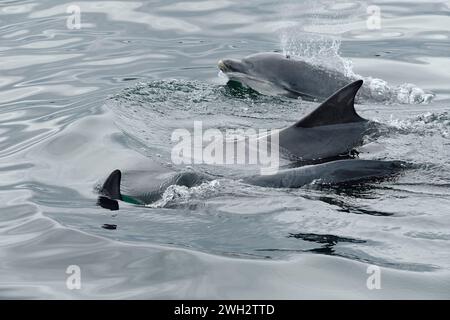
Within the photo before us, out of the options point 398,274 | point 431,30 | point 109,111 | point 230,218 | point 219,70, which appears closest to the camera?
point 398,274

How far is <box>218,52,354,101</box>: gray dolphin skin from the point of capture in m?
13.6

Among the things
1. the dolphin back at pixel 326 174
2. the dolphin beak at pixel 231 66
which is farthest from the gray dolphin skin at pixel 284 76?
the dolphin back at pixel 326 174

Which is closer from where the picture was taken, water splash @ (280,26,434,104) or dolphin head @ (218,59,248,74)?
water splash @ (280,26,434,104)

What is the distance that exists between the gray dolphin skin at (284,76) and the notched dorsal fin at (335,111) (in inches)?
110

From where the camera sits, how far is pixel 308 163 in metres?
10.4

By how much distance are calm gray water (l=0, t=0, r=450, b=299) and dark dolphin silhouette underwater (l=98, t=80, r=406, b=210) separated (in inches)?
6.7

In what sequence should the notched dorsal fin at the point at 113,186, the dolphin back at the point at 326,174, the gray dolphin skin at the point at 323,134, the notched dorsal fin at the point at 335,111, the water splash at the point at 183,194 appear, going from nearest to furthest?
the water splash at the point at 183,194
the notched dorsal fin at the point at 113,186
the dolphin back at the point at 326,174
the notched dorsal fin at the point at 335,111
the gray dolphin skin at the point at 323,134

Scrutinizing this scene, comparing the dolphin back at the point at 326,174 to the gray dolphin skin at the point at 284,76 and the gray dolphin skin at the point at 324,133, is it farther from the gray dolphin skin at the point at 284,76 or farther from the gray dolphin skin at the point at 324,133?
the gray dolphin skin at the point at 284,76

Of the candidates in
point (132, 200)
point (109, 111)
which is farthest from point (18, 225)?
point (109, 111)

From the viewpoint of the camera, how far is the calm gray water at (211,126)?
7684mm

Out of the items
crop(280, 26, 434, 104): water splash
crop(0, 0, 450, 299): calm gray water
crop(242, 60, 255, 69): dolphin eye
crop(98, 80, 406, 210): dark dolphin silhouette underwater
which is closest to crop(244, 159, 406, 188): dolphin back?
crop(98, 80, 406, 210): dark dolphin silhouette underwater

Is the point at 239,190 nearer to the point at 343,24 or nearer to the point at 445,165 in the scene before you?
the point at 445,165

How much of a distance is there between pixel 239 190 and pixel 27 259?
2.30 m

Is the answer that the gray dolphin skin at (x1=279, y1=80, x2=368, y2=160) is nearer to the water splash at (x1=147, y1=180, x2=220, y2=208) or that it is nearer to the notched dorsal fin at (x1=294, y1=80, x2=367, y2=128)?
the notched dorsal fin at (x1=294, y1=80, x2=367, y2=128)
